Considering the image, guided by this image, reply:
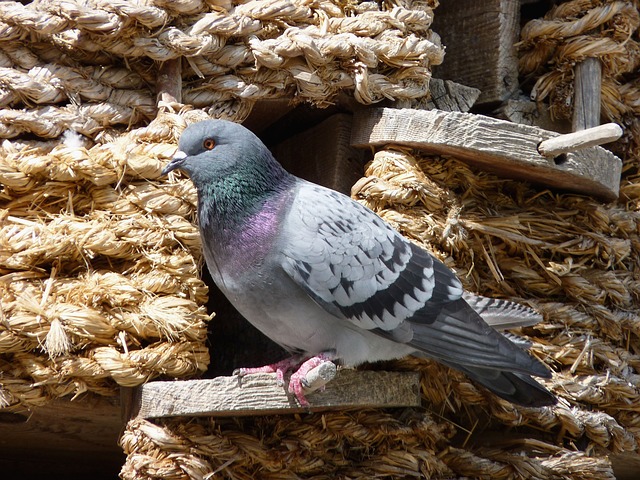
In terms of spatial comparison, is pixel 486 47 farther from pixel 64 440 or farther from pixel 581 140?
pixel 64 440

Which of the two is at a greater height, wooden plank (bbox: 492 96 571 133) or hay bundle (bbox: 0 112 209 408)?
wooden plank (bbox: 492 96 571 133)

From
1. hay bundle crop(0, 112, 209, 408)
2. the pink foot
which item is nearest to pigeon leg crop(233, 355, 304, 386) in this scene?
the pink foot

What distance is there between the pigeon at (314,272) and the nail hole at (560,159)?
1.80 ft

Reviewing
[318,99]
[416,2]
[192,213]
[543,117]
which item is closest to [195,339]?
[192,213]

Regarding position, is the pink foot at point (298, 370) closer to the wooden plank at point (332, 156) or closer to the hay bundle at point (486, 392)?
the hay bundle at point (486, 392)

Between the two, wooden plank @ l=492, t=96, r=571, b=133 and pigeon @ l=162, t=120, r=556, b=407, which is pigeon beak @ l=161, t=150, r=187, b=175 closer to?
pigeon @ l=162, t=120, r=556, b=407

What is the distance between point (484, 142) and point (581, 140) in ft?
0.86

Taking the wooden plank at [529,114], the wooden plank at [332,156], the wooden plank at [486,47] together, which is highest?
the wooden plank at [486,47]

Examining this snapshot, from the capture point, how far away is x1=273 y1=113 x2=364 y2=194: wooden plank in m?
2.86

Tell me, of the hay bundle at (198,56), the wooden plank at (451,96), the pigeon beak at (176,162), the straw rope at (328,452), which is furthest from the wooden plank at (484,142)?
the straw rope at (328,452)

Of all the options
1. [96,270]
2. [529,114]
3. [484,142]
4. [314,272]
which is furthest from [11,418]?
[529,114]

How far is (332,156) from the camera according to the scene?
288 centimetres

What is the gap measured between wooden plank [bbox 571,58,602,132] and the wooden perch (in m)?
0.28

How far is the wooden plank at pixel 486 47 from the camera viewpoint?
308 centimetres
